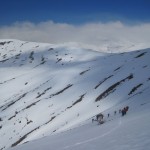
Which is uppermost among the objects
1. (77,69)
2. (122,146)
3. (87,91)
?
(77,69)

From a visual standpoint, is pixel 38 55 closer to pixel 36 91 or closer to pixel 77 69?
pixel 77 69

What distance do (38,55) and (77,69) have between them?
8705 centimetres

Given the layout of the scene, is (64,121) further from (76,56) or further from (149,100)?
(76,56)

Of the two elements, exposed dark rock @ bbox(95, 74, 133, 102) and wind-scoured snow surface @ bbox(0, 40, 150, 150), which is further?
exposed dark rock @ bbox(95, 74, 133, 102)

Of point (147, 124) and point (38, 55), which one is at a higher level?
point (38, 55)

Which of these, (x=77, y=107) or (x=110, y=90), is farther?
→ (x=110, y=90)

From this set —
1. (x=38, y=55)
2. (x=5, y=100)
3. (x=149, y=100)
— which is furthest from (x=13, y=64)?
(x=149, y=100)

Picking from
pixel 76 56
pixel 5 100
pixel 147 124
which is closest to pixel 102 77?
pixel 5 100

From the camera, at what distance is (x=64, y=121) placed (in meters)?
A: 47.8

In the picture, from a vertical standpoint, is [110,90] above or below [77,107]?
above

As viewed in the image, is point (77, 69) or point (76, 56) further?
point (76, 56)

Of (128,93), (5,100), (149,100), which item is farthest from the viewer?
(5,100)

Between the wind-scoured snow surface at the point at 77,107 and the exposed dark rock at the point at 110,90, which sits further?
the exposed dark rock at the point at 110,90

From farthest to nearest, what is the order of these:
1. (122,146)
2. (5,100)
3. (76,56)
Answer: (76,56) < (5,100) < (122,146)
